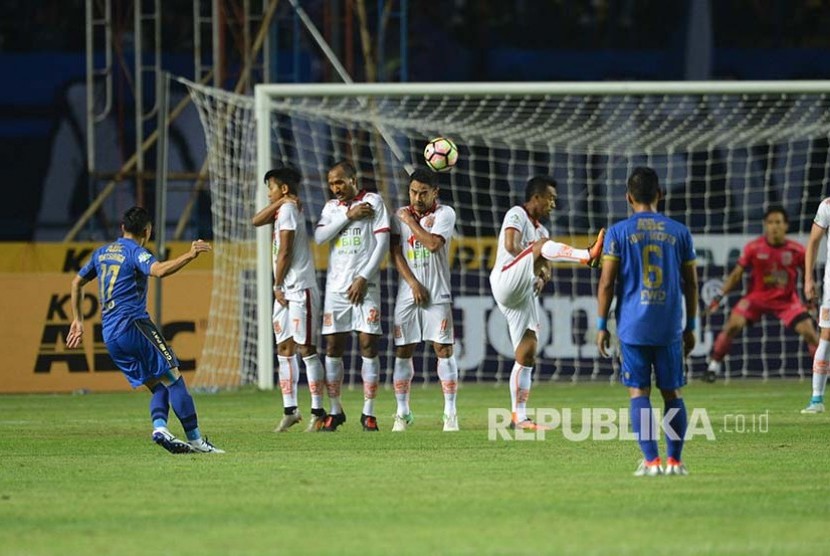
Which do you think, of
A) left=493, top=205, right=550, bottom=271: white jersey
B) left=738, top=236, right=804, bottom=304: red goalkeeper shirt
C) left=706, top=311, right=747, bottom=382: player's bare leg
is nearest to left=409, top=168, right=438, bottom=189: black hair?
left=493, top=205, right=550, bottom=271: white jersey

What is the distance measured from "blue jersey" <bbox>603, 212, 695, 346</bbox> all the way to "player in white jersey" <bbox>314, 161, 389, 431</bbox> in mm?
3998

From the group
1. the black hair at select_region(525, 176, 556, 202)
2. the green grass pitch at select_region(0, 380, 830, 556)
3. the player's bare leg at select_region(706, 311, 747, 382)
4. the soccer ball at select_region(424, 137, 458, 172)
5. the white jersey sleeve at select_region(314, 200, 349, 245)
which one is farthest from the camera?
the player's bare leg at select_region(706, 311, 747, 382)

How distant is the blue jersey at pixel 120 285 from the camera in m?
10.7

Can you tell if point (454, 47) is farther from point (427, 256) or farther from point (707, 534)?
point (707, 534)

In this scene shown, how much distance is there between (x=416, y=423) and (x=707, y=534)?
6677 mm

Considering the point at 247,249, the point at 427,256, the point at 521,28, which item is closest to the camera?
the point at 427,256

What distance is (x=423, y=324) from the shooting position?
12.6 metres

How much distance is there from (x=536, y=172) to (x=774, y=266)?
5517 millimetres

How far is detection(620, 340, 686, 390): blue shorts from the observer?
872 cm

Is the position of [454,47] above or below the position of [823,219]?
above

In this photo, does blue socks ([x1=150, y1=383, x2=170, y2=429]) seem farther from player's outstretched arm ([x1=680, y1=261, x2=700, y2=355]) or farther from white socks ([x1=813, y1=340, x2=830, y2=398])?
white socks ([x1=813, y1=340, x2=830, y2=398])

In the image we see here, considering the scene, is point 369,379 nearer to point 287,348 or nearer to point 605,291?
point 287,348

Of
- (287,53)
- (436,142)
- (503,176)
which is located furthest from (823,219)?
(287,53)

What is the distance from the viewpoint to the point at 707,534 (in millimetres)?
6738
